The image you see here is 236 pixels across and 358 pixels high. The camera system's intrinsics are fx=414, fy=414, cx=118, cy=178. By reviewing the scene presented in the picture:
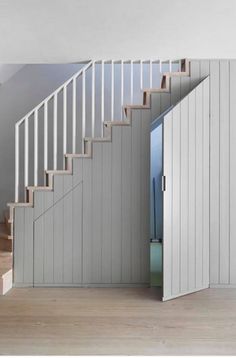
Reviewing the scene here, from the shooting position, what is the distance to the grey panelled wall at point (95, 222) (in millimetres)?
4543

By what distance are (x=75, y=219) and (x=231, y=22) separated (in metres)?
2.51

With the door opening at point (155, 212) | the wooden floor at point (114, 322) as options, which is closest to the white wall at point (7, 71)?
the door opening at point (155, 212)

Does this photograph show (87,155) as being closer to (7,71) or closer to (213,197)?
(213,197)

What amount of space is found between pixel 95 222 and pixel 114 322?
1354 millimetres

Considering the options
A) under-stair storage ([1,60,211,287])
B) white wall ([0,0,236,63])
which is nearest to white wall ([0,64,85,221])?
white wall ([0,0,236,63])

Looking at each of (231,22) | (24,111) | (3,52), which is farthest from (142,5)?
(24,111)

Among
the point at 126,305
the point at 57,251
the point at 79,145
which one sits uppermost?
the point at 79,145

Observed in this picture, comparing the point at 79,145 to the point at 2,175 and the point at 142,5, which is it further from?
the point at 142,5

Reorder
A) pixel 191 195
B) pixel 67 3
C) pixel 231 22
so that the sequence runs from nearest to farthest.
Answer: pixel 67 3 < pixel 231 22 < pixel 191 195

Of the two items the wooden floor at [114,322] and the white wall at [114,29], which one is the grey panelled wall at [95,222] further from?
the white wall at [114,29]

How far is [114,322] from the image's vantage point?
3416 mm

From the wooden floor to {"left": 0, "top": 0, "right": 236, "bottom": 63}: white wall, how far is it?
100 inches

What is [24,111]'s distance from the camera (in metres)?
6.36

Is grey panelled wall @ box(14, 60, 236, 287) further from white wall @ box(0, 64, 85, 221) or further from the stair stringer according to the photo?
white wall @ box(0, 64, 85, 221)
